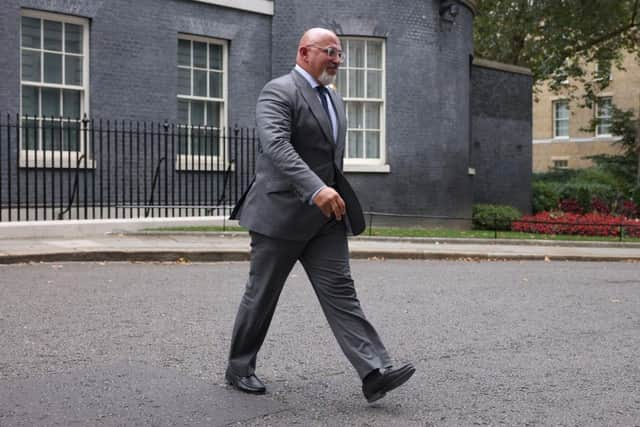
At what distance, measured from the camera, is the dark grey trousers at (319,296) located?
4.64 m

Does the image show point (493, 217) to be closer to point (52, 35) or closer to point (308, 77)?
point (52, 35)

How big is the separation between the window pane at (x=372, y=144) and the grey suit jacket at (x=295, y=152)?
47.0 ft

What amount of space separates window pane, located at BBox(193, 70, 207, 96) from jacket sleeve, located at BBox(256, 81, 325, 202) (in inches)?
505

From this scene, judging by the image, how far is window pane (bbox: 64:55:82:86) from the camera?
15.4 metres

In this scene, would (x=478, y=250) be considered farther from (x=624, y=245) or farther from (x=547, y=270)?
(x=624, y=245)

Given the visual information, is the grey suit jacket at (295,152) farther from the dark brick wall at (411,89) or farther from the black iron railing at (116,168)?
the dark brick wall at (411,89)

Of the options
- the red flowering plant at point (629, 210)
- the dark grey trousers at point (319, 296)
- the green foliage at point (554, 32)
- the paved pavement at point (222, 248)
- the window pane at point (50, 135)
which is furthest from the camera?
the green foliage at point (554, 32)

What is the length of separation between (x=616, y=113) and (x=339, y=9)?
20.5 meters

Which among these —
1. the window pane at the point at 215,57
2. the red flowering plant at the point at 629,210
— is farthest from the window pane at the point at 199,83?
the red flowering plant at the point at 629,210

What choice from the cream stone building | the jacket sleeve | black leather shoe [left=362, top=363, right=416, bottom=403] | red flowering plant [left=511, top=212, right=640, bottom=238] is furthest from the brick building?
the cream stone building

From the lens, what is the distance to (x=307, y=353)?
19.7 ft

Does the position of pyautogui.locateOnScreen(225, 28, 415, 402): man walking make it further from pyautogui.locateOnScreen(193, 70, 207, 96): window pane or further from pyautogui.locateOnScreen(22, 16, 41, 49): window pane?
pyautogui.locateOnScreen(193, 70, 207, 96): window pane

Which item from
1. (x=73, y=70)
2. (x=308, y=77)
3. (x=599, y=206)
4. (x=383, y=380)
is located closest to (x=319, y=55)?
(x=308, y=77)

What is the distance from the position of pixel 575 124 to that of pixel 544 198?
20.3 m
